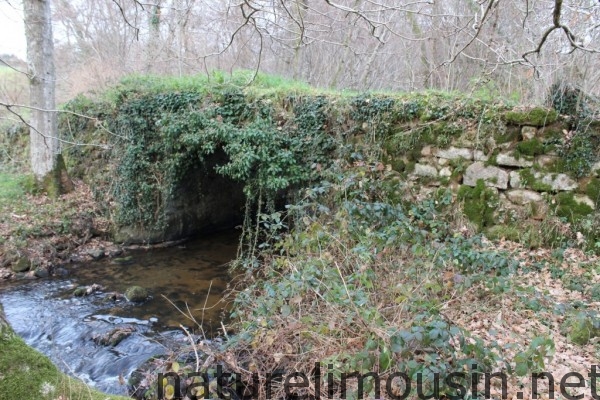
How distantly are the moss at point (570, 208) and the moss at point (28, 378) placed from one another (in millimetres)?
5247

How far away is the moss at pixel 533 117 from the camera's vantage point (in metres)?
5.22

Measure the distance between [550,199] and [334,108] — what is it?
323cm

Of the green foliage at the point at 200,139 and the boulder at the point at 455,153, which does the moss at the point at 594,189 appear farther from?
the green foliage at the point at 200,139

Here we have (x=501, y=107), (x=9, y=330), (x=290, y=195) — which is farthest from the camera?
(x=290, y=195)

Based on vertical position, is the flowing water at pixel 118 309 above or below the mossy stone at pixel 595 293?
below

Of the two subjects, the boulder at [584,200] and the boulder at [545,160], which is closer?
the boulder at [584,200]

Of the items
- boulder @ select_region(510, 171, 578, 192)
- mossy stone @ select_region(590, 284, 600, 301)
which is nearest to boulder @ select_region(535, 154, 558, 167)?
boulder @ select_region(510, 171, 578, 192)

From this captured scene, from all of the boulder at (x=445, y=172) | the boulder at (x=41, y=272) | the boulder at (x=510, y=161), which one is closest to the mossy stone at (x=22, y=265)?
the boulder at (x=41, y=272)

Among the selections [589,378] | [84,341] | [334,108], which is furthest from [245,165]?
[589,378]

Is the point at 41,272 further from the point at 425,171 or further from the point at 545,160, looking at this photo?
the point at 545,160

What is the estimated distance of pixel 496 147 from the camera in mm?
5582

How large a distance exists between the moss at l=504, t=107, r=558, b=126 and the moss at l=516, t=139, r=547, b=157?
227mm

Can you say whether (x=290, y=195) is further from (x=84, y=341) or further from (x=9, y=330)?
(x=9, y=330)

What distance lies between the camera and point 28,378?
1673mm
